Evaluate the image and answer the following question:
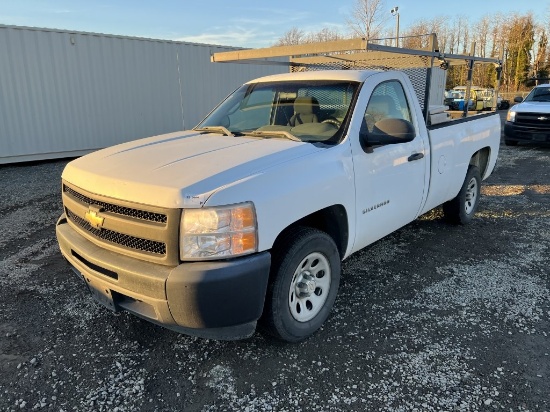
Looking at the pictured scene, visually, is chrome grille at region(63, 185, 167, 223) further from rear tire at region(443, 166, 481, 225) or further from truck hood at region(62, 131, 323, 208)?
rear tire at region(443, 166, 481, 225)

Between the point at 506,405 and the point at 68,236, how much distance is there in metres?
3.01

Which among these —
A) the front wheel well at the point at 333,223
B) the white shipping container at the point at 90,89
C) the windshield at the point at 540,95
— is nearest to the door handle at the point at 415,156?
the front wheel well at the point at 333,223

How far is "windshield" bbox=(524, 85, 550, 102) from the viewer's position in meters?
12.9

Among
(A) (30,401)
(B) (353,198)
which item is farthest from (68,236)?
(B) (353,198)

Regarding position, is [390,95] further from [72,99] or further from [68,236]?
[72,99]

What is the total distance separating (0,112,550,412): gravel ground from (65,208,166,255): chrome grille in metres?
0.81

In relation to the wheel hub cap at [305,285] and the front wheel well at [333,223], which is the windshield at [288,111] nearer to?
the front wheel well at [333,223]

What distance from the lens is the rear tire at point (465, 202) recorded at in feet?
17.3

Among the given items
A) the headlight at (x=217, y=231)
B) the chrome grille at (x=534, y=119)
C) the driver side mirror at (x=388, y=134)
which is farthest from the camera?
the chrome grille at (x=534, y=119)

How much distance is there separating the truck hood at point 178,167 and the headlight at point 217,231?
0.09m

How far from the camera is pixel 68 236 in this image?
3.07 meters

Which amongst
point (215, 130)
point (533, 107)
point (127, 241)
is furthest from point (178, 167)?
point (533, 107)

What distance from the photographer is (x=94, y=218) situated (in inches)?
107

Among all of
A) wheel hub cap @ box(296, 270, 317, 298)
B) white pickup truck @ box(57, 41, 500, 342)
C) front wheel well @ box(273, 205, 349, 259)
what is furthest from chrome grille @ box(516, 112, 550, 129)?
wheel hub cap @ box(296, 270, 317, 298)
